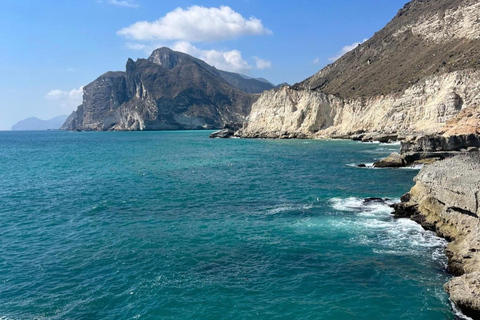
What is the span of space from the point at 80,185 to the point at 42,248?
838 inches

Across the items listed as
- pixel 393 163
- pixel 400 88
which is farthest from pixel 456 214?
pixel 400 88

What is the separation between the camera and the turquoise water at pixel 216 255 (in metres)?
14.9

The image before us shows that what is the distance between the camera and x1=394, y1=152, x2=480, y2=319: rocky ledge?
14.3 meters

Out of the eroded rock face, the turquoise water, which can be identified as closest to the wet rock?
the turquoise water

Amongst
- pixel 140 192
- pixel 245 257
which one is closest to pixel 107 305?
pixel 245 257

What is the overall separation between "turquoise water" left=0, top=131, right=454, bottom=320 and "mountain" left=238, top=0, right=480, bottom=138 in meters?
45.9

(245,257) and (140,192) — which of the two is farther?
(140,192)

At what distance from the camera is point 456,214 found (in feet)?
69.6

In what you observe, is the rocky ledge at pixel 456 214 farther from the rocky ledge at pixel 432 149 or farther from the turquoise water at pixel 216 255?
the rocky ledge at pixel 432 149

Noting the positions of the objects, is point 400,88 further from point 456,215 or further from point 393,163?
point 456,215

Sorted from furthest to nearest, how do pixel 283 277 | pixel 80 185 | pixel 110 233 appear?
pixel 80 185 → pixel 110 233 → pixel 283 277

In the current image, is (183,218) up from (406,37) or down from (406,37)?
down

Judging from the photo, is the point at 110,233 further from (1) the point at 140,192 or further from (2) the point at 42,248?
(1) the point at 140,192

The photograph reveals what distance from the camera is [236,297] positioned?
15469 mm
